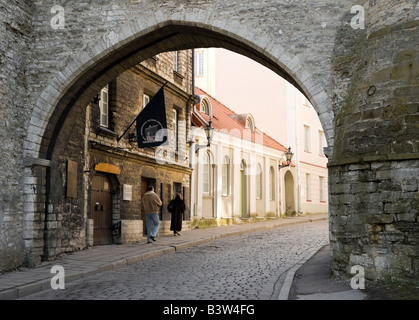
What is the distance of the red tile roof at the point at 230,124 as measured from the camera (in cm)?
2150

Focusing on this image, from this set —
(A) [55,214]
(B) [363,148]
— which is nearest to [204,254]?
(A) [55,214]

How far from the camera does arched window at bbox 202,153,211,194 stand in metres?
20.8

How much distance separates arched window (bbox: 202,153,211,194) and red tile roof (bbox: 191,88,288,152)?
1.32 m

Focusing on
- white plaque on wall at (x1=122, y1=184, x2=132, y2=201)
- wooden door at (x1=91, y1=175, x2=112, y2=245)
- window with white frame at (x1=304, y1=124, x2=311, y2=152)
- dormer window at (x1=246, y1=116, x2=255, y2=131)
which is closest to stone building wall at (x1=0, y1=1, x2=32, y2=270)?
wooden door at (x1=91, y1=175, x2=112, y2=245)

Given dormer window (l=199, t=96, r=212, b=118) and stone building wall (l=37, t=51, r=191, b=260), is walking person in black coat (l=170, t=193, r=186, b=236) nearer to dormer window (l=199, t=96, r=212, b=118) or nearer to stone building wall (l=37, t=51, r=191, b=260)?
stone building wall (l=37, t=51, r=191, b=260)

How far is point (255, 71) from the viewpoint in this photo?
29203 millimetres

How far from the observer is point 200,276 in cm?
856

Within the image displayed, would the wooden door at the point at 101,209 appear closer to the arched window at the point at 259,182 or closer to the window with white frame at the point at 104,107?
the window with white frame at the point at 104,107

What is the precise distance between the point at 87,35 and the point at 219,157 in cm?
1191

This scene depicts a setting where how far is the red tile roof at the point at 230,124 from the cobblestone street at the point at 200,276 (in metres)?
8.72

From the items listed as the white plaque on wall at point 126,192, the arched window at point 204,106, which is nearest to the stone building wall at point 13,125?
the white plaque on wall at point 126,192

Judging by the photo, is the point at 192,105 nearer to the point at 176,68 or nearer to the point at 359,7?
the point at 176,68

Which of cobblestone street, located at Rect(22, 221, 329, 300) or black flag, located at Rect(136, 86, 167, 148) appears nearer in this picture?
cobblestone street, located at Rect(22, 221, 329, 300)

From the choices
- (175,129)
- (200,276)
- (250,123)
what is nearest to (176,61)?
(175,129)
